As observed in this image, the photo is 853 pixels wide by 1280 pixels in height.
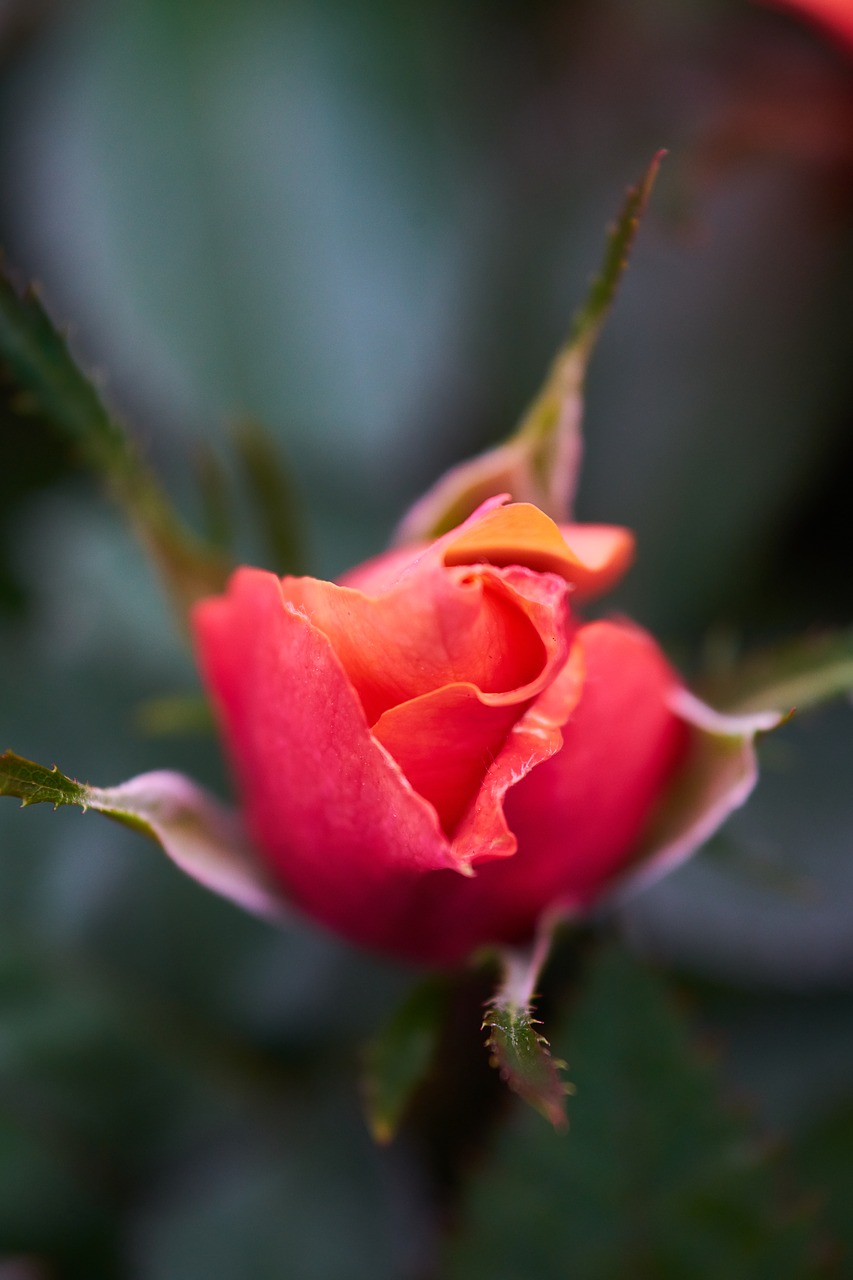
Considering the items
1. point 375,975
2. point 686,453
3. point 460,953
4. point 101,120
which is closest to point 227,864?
point 460,953

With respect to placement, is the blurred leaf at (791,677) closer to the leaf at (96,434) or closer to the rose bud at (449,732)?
the rose bud at (449,732)

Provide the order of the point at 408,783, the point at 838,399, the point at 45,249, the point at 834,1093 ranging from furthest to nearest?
the point at 45,249, the point at 838,399, the point at 834,1093, the point at 408,783

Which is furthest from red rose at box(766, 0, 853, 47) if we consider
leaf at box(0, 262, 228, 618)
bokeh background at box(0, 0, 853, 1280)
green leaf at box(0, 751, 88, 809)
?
green leaf at box(0, 751, 88, 809)

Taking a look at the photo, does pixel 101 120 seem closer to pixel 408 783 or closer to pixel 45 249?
pixel 45 249

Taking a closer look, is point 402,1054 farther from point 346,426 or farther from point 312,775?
point 346,426

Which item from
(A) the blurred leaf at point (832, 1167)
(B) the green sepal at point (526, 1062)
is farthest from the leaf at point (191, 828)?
(A) the blurred leaf at point (832, 1167)

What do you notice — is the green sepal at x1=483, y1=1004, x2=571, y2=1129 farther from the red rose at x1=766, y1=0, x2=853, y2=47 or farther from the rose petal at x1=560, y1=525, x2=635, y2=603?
the red rose at x1=766, y1=0, x2=853, y2=47

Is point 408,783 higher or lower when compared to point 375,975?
higher
